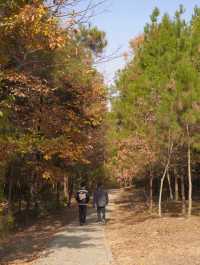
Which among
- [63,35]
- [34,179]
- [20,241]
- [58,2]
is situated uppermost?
[58,2]

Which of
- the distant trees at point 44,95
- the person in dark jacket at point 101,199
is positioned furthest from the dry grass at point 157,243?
the distant trees at point 44,95

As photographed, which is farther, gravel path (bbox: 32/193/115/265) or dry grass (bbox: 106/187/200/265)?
dry grass (bbox: 106/187/200/265)

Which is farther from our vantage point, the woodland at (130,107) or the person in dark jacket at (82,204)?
the person in dark jacket at (82,204)

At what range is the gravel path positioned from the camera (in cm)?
1137

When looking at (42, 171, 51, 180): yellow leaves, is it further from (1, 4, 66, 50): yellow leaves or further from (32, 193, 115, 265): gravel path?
(1, 4, 66, 50): yellow leaves

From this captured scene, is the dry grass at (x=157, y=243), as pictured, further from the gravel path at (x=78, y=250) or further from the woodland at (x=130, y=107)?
the woodland at (x=130, y=107)

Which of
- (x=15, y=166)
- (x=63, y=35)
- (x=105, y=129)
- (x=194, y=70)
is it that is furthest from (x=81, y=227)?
(x=105, y=129)

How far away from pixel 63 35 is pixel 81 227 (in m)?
11.9

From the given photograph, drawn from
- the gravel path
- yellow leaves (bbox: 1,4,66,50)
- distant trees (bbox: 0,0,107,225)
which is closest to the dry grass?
the gravel path

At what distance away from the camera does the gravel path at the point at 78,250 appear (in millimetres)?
11367

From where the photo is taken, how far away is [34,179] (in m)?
26.1

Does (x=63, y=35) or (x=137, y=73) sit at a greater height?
(x=137, y=73)

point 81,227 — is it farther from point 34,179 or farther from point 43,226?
point 34,179

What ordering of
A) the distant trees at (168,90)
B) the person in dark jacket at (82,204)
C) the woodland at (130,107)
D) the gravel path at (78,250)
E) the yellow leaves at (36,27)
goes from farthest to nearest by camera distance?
the person in dark jacket at (82,204), the distant trees at (168,90), the woodland at (130,107), the gravel path at (78,250), the yellow leaves at (36,27)
